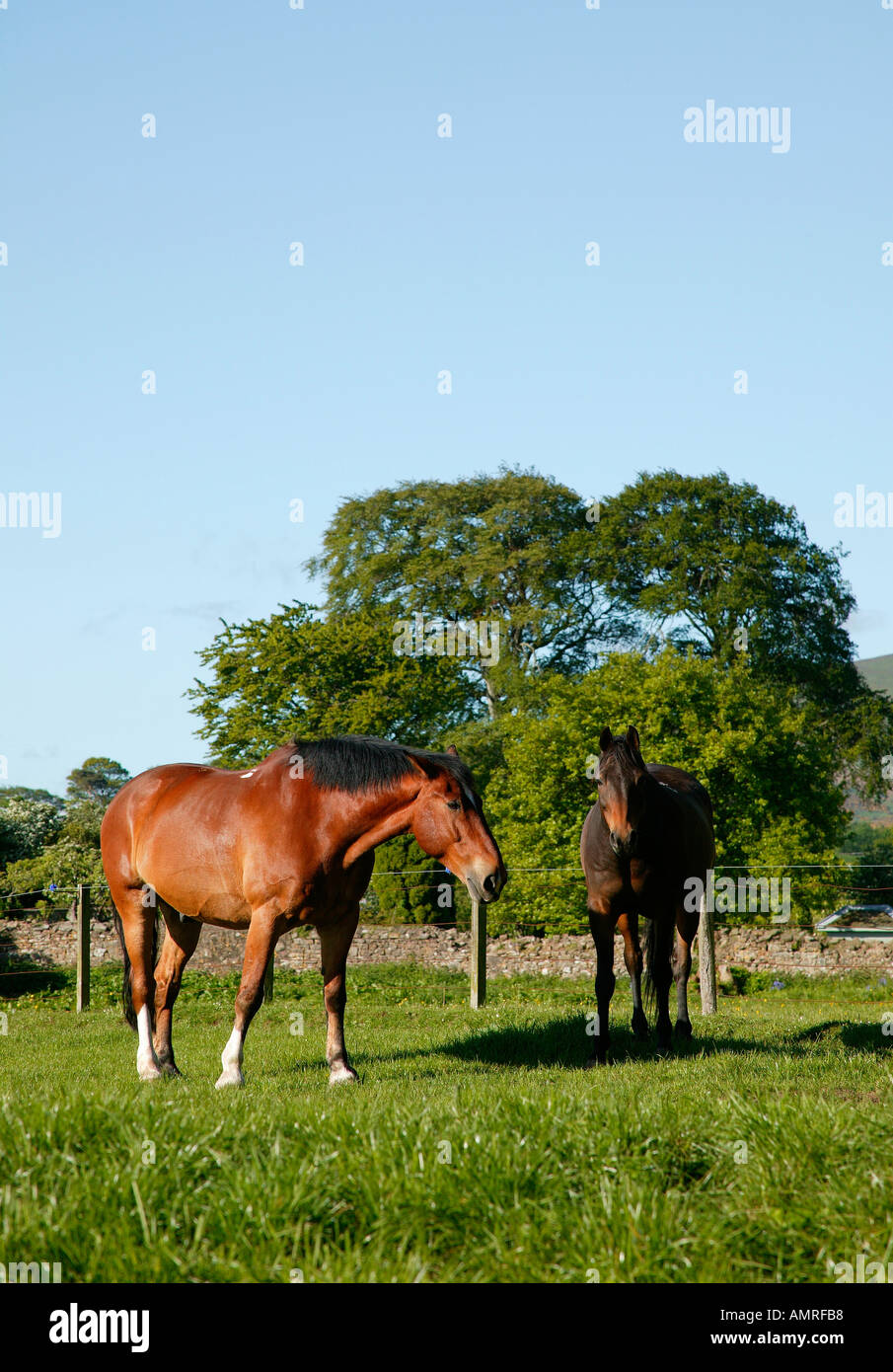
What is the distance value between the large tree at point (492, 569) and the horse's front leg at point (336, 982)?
31445 millimetres

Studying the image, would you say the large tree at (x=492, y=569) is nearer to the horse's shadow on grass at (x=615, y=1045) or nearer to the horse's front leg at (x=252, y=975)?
the horse's shadow on grass at (x=615, y=1045)

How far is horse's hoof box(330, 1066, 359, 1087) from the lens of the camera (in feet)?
24.9

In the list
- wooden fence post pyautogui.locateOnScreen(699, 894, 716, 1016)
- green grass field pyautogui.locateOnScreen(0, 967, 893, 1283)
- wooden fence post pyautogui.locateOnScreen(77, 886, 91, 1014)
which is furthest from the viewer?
wooden fence post pyautogui.locateOnScreen(77, 886, 91, 1014)

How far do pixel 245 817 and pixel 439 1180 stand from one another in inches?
166

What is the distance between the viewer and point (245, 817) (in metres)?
7.96

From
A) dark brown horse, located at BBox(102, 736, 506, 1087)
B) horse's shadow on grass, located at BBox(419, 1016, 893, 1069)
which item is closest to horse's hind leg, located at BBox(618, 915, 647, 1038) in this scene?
horse's shadow on grass, located at BBox(419, 1016, 893, 1069)

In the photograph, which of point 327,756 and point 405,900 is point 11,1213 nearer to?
point 327,756

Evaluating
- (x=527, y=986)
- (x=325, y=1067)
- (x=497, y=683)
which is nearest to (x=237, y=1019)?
(x=325, y=1067)

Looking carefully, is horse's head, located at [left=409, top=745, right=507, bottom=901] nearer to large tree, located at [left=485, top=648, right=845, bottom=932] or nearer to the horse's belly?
the horse's belly

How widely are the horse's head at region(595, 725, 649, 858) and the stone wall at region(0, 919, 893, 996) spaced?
14439mm

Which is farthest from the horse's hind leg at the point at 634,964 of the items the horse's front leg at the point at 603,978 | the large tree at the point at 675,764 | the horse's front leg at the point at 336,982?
A: the large tree at the point at 675,764

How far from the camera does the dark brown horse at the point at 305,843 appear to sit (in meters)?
7.40

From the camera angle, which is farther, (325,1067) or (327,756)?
(325,1067)
